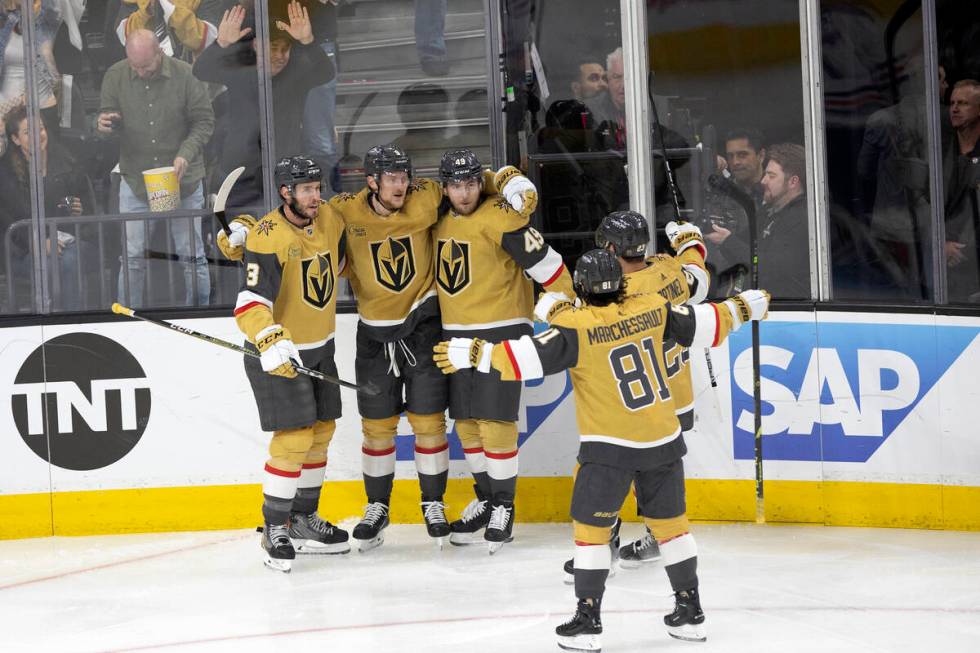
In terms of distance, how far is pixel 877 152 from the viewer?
501cm

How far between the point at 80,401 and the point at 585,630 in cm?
253

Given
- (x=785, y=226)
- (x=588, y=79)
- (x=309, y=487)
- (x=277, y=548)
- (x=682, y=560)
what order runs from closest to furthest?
(x=682, y=560) → (x=277, y=548) → (x=309, y=487) → (x=785, y=226) → (x=588, y=79)

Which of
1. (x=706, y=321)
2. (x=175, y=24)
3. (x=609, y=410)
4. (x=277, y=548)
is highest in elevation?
(x=175, y=24)

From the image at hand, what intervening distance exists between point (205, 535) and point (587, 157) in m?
2.08

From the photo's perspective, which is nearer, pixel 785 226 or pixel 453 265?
pixel 453 265

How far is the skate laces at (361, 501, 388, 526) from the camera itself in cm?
491

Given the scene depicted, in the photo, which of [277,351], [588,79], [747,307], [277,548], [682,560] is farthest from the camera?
[588,79]

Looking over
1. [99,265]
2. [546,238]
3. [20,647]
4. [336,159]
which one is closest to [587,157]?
[546,238]

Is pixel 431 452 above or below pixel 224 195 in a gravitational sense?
below

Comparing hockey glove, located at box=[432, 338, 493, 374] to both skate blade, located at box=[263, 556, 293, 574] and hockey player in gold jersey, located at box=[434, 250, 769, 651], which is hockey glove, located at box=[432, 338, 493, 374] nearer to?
hockey player in gold jersey, located at box=[434, 250, 769, 651]

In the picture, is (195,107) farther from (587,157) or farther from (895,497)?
(895,497)

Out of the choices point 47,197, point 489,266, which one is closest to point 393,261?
point 489,266

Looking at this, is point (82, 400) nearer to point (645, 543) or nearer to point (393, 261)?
point (393, 261)

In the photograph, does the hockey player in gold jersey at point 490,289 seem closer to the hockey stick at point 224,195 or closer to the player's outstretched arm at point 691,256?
the player's outstretched arm at point 691,256
